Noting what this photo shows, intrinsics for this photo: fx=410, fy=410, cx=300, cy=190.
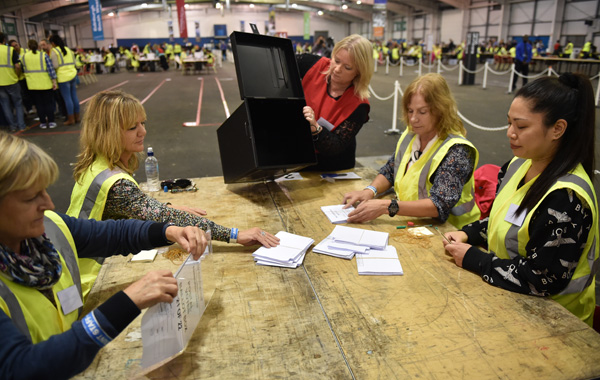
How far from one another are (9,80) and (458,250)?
8.41m

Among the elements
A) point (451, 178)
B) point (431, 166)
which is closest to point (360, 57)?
point (431, 166)

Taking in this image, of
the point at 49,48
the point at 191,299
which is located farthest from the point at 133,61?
the point at 191,299

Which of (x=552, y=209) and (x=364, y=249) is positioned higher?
(x=552, y=209)

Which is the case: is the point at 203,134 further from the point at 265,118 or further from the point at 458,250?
the point at 458,250

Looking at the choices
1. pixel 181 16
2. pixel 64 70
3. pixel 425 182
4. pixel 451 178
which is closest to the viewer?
pixel 451 178

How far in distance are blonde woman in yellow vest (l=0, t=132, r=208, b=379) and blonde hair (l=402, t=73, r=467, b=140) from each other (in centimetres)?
164

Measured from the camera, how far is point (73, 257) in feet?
4.54

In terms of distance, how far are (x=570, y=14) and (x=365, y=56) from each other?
2435 centimetres

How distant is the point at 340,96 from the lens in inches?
112

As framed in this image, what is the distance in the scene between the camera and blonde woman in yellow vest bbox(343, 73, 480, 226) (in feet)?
6.91


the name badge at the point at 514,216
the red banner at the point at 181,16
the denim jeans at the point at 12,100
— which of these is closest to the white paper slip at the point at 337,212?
the name badge at the point at 514,216

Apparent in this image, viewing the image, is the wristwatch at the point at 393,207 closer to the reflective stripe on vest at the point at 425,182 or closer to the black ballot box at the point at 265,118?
the reflective stripe on vest at the point at 425,182

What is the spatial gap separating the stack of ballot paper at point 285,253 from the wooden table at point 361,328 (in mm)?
38

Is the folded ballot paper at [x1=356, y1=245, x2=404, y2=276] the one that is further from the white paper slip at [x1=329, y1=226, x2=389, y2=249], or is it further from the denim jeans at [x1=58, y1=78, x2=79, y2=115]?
the denim jeans at [x1=58, y1=78, x2=79, y2=115]
